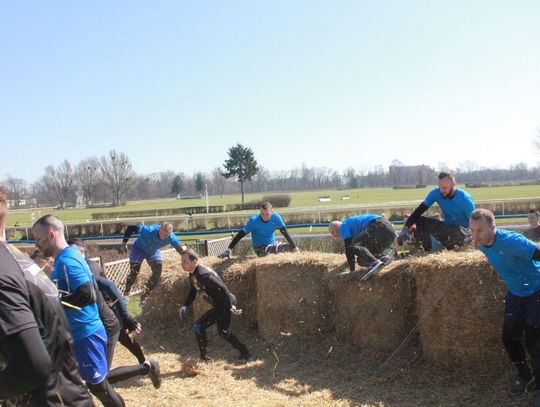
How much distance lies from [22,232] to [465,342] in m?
36.2

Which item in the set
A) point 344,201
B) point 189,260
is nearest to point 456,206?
point 189,260

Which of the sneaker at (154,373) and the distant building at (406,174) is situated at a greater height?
the distant building at (406,174)

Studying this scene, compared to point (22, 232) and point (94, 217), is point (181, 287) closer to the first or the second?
point (22, 232)

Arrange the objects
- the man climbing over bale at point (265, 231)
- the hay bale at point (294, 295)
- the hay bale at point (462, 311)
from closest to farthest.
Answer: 1. the hay bale at point (462, 311)
2. the hay bale at point (294, 295)
3. the man climbing over bale at point (265, 231)

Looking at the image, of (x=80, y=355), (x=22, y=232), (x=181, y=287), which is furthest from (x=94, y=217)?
(x=80, y=355)

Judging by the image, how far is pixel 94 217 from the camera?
53031 mm

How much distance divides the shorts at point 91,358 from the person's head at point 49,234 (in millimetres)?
753

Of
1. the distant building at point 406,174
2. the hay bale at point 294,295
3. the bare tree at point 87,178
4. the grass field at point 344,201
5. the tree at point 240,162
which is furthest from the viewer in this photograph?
the distant building at point 406,174

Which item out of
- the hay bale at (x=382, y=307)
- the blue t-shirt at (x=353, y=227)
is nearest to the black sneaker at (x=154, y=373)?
the hay bale at (x=382, y=307)

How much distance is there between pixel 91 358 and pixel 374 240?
3.84 m

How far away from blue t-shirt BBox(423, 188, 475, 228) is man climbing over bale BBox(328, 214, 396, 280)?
66 cm

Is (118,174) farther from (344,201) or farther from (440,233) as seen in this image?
(440,233)

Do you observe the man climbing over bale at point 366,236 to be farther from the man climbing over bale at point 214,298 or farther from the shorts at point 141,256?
the shorts at point 141,256

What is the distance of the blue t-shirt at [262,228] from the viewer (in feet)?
27.7
